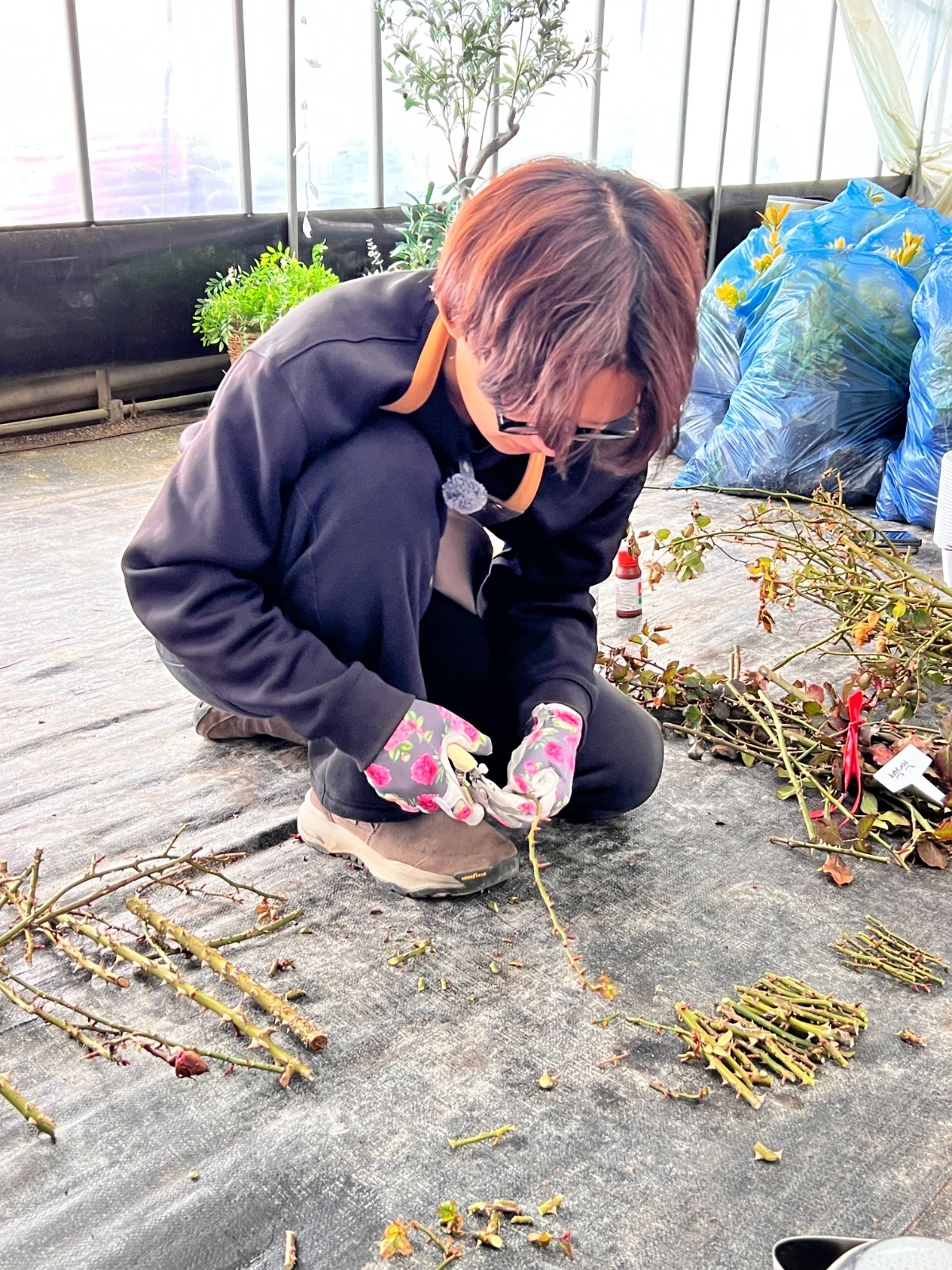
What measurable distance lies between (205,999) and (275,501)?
1.57 ft

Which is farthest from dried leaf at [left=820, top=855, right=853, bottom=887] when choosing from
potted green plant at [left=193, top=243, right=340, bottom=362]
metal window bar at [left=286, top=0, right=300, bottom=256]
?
metal window bar at [left=286, top=0, right=300, bottom=256]

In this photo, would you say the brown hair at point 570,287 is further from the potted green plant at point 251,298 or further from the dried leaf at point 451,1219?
the potted green plant at point 251,298

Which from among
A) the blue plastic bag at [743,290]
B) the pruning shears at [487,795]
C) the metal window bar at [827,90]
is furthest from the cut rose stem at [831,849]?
the metal window bar at [827,90]

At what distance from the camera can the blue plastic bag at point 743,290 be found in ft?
10.1

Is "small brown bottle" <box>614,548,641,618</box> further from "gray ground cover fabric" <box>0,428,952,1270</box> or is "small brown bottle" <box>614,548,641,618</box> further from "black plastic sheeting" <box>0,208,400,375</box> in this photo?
"black plastic sheeting" <box>0,208,400,375</box>

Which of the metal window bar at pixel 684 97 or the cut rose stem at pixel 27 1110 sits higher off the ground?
the metal window bar at pixel 684 97

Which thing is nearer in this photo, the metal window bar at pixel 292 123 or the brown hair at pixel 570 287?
the brown hair at pixel 570 287

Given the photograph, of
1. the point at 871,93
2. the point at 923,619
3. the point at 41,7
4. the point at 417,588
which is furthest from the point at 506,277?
the point at 871,93

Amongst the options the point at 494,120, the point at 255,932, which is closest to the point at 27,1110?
the point at 255,932

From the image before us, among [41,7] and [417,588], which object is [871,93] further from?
[417,588]

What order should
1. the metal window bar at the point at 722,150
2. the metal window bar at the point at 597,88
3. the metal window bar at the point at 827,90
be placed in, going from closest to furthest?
the metal window bar at the point at 597,88 → the metal window bar at the point at 722,150 → the metal window bar at the point at 827,90

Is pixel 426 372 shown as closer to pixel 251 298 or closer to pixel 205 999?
pixel 205 999

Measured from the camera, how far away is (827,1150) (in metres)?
0.95

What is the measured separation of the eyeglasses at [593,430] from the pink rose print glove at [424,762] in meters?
0.31
